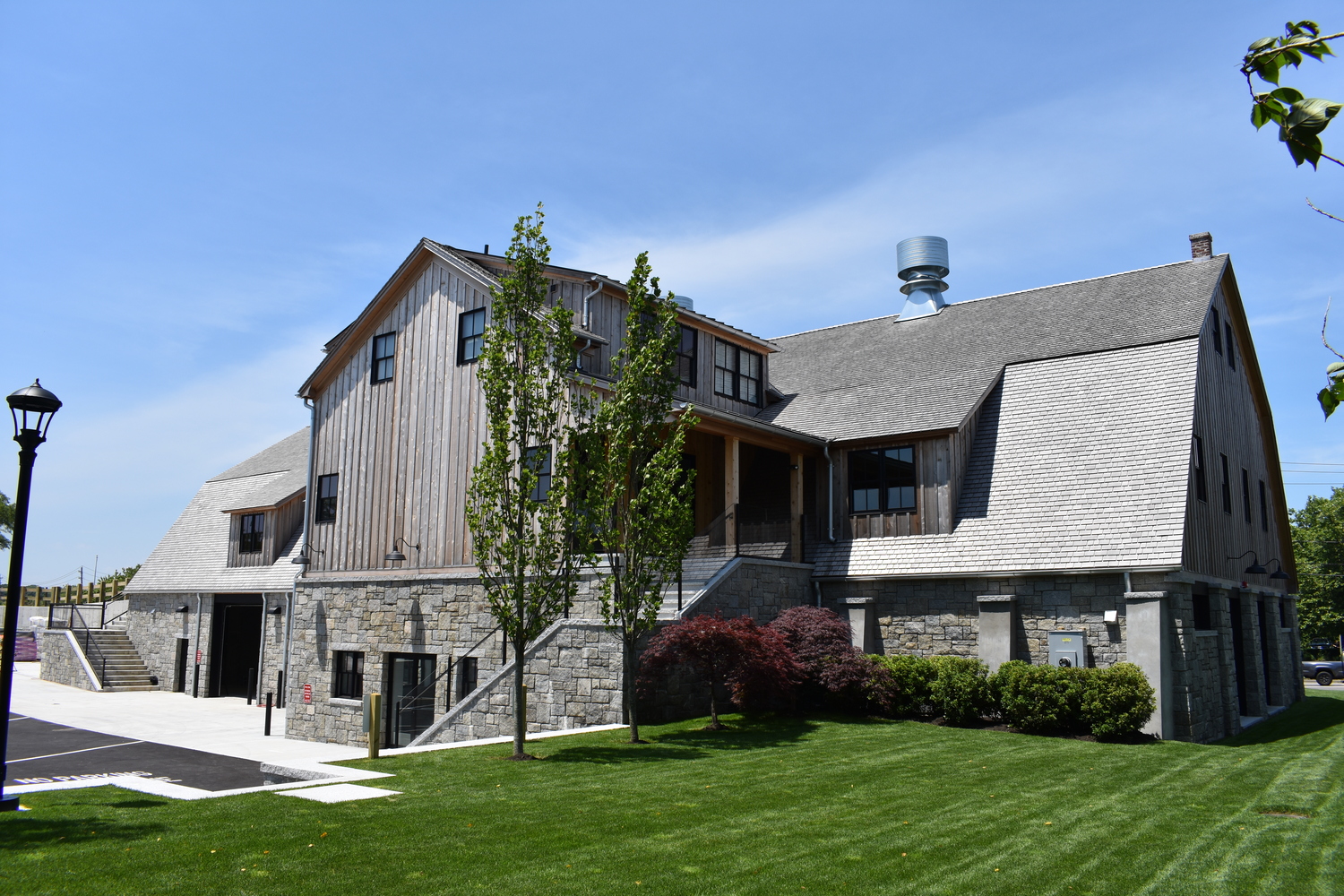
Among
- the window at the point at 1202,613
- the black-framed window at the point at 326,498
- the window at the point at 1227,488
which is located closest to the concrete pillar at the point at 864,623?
the window at the point at 1202,613

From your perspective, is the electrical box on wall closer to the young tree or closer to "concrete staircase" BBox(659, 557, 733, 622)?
the young tree

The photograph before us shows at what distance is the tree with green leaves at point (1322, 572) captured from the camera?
50.2 m

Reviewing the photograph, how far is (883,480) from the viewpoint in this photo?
20.4 metres

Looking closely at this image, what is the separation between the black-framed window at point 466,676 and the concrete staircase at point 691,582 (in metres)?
4.66

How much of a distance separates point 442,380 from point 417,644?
19.0 feet

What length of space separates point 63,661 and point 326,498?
2021cm

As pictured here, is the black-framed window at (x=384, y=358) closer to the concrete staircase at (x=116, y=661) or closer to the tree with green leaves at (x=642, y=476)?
the tree with green leaves at (x=642, y=476)

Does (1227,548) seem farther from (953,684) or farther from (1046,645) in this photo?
(953,684)

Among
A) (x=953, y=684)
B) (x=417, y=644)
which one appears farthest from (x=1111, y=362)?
(x=417, y=644)

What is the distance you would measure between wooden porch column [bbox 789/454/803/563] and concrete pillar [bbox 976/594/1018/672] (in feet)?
12.8

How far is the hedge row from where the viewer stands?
14.6 meters

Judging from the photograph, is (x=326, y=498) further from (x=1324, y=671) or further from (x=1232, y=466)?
(x=1324, y=671)

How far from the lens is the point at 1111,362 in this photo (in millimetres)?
20109

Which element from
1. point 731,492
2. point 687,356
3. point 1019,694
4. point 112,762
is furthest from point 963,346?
point 112,762
